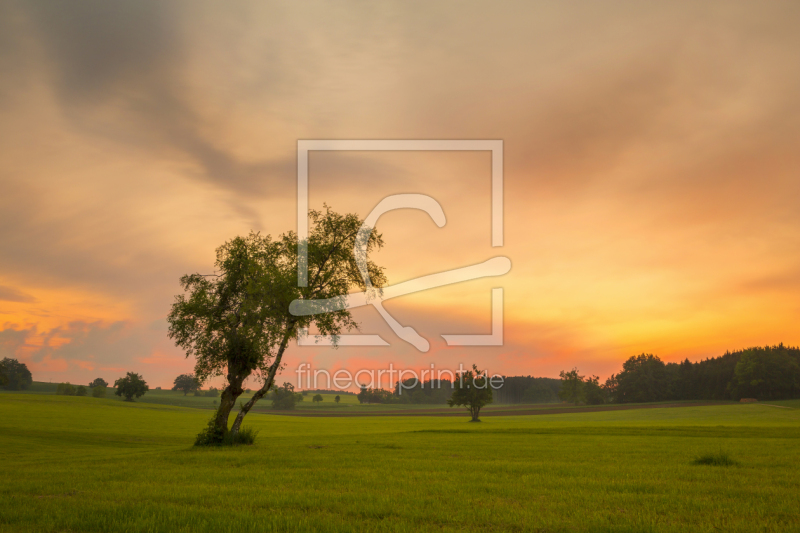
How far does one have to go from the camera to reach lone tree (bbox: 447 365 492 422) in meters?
113

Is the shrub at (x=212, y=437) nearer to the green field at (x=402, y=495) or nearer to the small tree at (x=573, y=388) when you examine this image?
the green field at (x=402, y=495)

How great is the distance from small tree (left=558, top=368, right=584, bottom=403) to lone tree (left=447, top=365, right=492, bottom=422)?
293 feet

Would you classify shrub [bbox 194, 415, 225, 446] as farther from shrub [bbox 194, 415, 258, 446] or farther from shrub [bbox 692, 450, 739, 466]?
shrub [bbox 692, 450, 739, 466]

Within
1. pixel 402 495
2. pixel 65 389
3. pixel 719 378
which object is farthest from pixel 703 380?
pixel 65 389

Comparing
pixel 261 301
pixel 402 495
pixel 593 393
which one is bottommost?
pixel 593 393

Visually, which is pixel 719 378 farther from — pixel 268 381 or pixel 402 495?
pixel 402 495

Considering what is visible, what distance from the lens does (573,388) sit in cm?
19125

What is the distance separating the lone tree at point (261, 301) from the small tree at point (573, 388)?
174888 mm

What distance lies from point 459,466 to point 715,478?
9.55 m

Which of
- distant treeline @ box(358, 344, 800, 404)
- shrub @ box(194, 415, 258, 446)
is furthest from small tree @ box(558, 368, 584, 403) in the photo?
shrub @ box(194, 415, 258, 446)

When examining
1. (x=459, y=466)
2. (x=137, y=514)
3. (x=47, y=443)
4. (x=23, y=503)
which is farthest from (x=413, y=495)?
(x=47, y=443)

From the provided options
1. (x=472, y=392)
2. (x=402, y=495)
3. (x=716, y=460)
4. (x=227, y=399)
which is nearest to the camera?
(x=402, y=495)

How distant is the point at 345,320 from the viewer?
37.6 metres

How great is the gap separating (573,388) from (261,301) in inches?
7170
